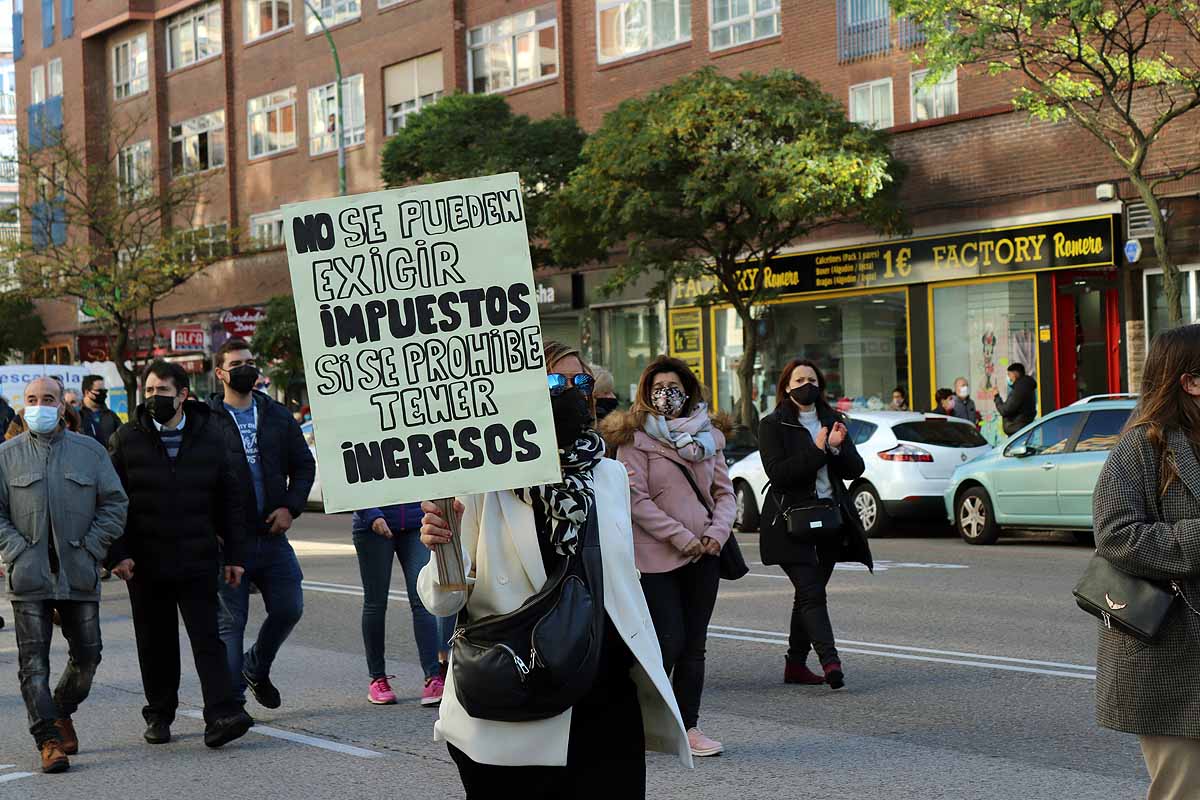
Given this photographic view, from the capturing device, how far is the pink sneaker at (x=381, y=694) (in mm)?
8688

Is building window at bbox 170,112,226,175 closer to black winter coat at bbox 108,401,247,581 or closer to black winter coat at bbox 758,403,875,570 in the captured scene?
black winter coat at bbox 758,403,875,570

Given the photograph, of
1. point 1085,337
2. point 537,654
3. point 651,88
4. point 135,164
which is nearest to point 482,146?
point 651,88

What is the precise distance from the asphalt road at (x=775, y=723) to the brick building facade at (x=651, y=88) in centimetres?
1260

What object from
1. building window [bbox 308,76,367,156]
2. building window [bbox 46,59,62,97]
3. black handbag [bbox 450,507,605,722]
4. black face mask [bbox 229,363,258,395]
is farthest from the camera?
building window [bbox 46,59,62,97]

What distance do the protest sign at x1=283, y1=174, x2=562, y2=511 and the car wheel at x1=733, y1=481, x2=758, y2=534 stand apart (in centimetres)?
1623

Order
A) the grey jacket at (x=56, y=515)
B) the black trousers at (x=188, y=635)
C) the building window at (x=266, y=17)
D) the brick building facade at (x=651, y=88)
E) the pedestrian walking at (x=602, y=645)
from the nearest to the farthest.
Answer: the pedestrian walking at (x=602, y=645)
the grey jacket at (x=56, y=515)
the black trousers at (x=188, y=635)
the brick building facade at (x=651, y=88)
the building window at (x=266, y=17)

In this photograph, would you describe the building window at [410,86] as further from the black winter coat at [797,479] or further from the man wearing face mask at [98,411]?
the black winter coat at [797,479]

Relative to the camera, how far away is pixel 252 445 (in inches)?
332

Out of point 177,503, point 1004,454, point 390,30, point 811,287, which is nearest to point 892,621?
point 177,503

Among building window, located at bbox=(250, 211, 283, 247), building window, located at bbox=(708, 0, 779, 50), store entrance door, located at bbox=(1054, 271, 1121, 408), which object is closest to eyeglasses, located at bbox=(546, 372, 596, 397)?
store entrance door, located at bbox=(1054, 271, 1121, 408)

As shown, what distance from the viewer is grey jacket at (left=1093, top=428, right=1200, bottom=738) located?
418 cm

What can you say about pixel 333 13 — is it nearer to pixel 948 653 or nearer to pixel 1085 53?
pixel 1085 53

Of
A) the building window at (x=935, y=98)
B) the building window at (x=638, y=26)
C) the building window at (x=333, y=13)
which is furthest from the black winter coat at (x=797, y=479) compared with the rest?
the building window at (x=333, y=13)

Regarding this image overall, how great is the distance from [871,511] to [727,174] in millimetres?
6642
